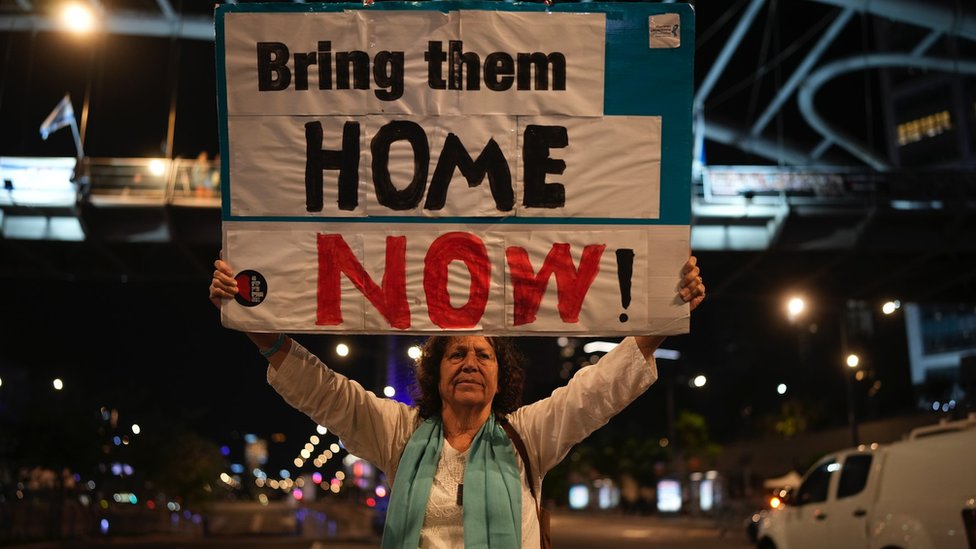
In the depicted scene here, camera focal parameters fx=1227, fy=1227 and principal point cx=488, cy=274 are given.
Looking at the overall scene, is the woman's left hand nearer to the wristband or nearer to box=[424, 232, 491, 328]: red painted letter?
box=[424, 232, 491, 328]: red painted letter

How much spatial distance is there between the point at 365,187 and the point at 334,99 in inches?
16.0

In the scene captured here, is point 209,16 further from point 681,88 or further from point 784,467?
point 681,88

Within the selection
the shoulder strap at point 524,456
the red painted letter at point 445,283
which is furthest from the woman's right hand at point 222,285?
the shoulder strap at point 524,456

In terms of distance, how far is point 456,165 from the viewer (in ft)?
16.4

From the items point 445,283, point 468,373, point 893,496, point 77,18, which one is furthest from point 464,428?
point 77,18

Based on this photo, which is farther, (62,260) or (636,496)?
(636,496)

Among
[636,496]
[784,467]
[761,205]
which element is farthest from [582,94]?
[636,496]

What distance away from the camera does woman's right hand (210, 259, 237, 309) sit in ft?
15.9

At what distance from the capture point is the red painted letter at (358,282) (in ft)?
16.2

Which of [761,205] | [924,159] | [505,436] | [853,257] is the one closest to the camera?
[505,436]

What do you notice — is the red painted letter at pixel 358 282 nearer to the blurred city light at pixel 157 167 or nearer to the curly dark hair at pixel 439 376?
the curly dark hair at pixel 439 376

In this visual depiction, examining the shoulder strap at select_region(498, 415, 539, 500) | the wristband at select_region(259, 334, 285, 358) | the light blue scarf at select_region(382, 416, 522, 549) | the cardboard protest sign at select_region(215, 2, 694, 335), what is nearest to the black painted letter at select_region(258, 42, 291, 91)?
the cardboard protest sign at select_region(215, 2, 694, 335)

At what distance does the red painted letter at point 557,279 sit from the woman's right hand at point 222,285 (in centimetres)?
110

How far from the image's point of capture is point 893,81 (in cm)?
11781
